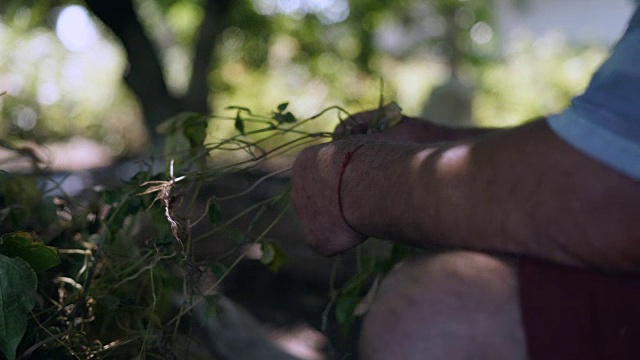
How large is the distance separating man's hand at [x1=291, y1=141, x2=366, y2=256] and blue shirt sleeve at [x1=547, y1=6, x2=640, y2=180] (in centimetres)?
39

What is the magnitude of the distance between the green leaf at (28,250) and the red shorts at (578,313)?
33.1 inches

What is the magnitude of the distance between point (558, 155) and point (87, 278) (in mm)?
883

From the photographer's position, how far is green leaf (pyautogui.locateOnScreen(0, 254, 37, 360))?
143cm

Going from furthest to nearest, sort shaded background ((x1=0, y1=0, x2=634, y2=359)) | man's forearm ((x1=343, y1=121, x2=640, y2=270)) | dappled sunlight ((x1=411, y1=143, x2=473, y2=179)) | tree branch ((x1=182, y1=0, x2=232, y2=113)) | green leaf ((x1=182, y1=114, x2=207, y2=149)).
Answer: tree branch ((x1=182, y1=0, x2=232, y2=113)) < shaded background ((x1=0, y1=0, x2=634, y2=359)) < green leaf ((x1=182, y1=114, x2=207, y2=149)) < dappled sunlight ((x1=411, y1=143, x2=473, y2=179)) < man's forearm ((x1=343, y1=121, x2=640, y2=270))

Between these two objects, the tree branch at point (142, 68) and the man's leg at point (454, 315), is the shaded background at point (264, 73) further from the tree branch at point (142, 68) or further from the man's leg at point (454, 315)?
the man's leg at point (454, 315)

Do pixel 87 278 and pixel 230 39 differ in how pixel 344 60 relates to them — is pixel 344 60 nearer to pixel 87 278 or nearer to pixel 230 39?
pixel 230 39

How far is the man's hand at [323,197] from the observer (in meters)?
1.47

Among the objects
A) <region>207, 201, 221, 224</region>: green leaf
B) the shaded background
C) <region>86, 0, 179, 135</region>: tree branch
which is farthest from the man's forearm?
<region>86, 0, 179, 135</region>: tree branch

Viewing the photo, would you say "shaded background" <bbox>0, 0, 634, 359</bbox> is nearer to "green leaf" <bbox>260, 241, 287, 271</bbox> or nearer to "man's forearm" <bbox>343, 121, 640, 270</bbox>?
"green leaf" <bbox>260, 241, 287, 271</bbox>

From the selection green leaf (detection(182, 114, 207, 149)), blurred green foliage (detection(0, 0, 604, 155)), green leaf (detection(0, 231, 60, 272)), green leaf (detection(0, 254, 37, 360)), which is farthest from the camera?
blurred green foliage (detection(0, 0, 604, 155))

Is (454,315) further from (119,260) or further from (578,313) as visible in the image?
(119,260)

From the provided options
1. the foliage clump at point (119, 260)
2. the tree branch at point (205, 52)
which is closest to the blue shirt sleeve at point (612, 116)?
the foliage clump at point (119, 260)

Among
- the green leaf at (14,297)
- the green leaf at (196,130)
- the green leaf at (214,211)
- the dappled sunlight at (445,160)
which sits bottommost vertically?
the green leaf at (14,297)

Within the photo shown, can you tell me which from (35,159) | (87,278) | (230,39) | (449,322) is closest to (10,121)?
(230,39)
